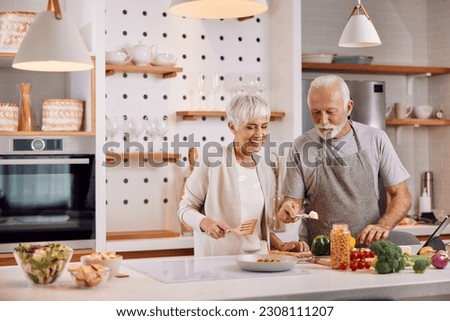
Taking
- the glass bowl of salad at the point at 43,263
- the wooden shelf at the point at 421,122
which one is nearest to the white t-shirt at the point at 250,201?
the glass bowl of salad at the point at 43,263

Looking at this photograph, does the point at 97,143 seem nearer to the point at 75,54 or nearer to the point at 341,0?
the point at 75,54

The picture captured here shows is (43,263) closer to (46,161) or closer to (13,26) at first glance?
(46,161)

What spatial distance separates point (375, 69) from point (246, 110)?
2691 millimetres

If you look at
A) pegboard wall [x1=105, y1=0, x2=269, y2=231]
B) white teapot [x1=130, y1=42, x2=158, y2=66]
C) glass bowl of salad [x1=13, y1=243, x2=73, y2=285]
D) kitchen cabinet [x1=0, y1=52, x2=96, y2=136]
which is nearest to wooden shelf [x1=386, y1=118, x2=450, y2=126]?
pegboard wall [x1=105, y1=0, x2=269, y2=231]

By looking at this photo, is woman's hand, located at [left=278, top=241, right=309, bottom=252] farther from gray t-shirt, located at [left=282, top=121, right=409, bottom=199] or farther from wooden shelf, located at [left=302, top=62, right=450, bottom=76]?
wooden shelf, located at [left=302, top=62, right=450, bottom=76]

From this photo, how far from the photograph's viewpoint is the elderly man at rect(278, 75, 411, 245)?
3.67 meters

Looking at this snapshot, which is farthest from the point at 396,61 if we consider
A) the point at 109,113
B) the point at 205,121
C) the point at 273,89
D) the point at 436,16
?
the point at 109,113

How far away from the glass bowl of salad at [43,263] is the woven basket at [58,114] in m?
1.91

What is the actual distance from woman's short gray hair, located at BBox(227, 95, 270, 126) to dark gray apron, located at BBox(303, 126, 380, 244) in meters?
0.41

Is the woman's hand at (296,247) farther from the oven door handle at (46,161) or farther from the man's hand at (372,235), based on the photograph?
the oven door handle at (46,161)

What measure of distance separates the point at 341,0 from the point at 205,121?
167cm

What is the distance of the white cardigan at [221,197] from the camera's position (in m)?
3.58

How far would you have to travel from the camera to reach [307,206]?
3.78 metres

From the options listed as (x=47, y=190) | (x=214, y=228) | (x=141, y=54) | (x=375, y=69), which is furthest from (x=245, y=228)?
(x=375, y=69)
